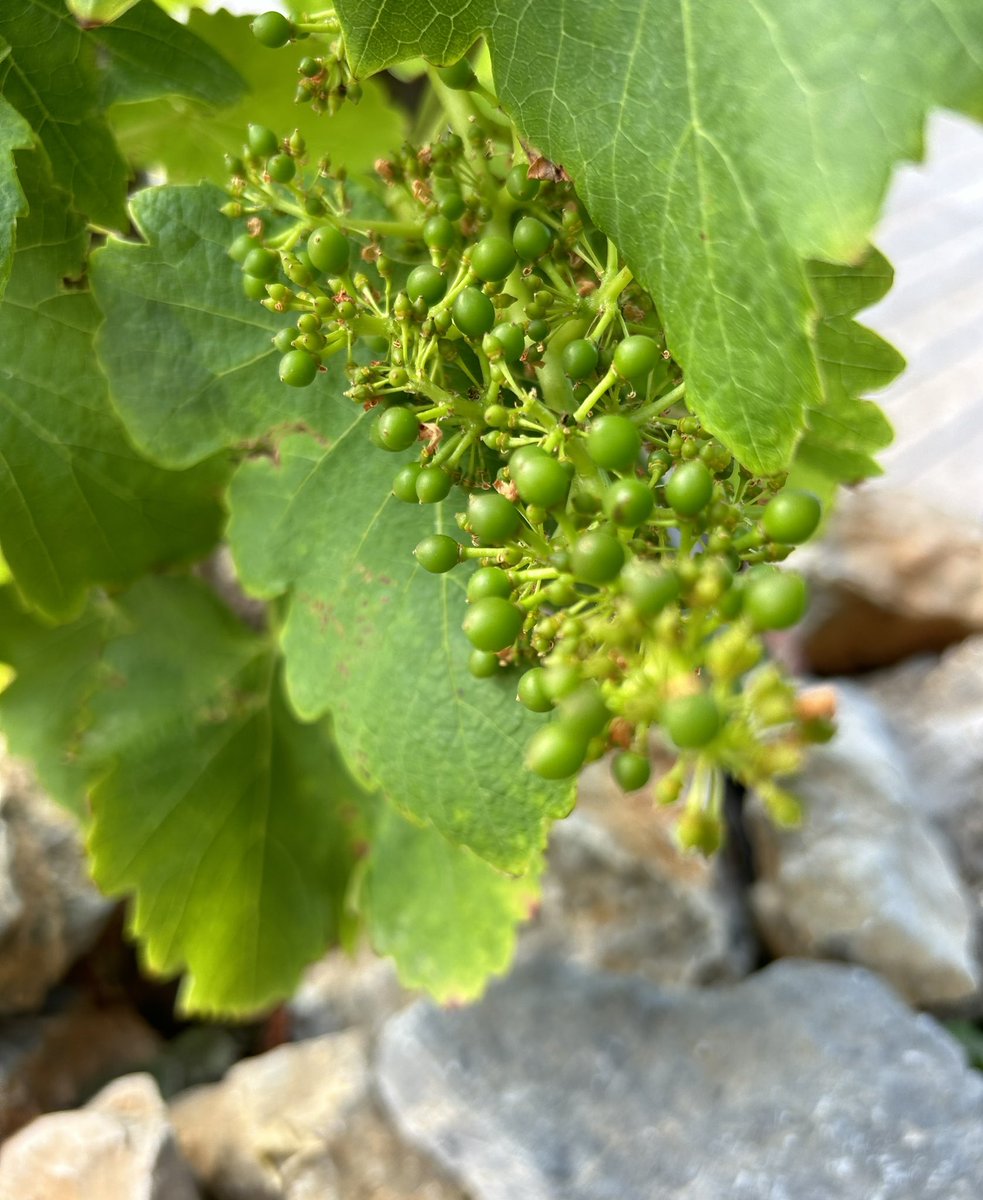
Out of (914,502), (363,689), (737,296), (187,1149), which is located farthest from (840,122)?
(914,502)

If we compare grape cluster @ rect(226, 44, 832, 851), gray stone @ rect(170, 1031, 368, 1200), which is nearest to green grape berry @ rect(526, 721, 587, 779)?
grape cluster @ rect(226, 44, 832, 851)

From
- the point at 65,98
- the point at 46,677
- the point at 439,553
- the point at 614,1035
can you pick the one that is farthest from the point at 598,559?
the point at 614,1035

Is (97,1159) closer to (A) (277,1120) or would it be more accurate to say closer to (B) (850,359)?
(A) (277,1120)

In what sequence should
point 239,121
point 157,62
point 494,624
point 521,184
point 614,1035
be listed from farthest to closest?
1. point 614,1035
2. point 239,121
3. point 157,62
4. point 521,184
5. point 494,624

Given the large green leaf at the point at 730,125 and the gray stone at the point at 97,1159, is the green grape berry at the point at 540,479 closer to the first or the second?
the large green leaf at the point at 730,125

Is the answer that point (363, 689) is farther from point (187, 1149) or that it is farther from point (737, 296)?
point (187, 1149)
